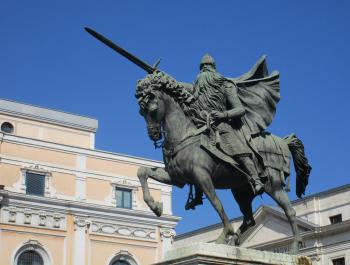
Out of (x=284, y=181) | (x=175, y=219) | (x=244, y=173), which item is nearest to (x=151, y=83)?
(x=244, y=173)

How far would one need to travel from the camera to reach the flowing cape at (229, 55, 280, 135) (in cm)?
976

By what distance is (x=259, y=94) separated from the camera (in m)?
10.0

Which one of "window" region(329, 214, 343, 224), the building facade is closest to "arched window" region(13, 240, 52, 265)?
the building facade

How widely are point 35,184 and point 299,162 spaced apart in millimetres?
30236

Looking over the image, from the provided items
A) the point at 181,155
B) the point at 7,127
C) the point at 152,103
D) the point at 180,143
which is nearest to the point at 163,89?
the point at 152,103

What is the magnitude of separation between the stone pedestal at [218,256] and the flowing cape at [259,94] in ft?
6.02

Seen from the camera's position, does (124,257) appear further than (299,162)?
Yes

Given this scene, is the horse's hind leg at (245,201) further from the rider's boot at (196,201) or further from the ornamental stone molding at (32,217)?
the ornamental stone molding at (32,217)

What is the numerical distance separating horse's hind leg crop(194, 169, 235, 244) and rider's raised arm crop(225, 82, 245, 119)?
944 mm

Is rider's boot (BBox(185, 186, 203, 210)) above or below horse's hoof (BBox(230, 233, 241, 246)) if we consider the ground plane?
above

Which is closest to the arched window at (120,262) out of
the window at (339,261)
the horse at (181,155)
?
the window at (339,261)

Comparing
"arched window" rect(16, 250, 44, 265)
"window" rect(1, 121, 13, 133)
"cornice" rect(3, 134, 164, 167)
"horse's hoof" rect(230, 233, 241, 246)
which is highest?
"window" rect(1, 121, 13, 133)

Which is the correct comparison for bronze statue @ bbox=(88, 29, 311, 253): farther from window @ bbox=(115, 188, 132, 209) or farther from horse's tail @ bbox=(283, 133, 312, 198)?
window @ bbox=(115, 188, 132, 209)

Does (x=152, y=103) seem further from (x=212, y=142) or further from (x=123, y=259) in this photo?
(x=123, y=259)
